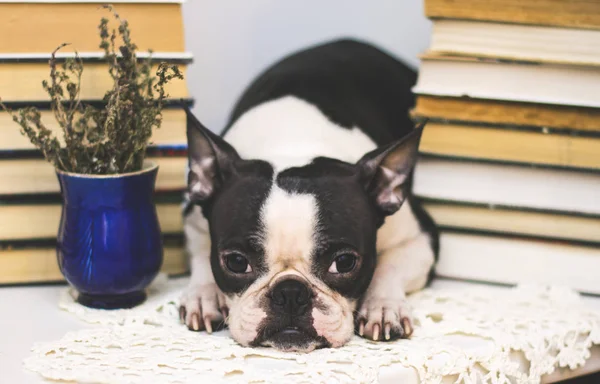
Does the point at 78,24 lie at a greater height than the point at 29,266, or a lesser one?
greater

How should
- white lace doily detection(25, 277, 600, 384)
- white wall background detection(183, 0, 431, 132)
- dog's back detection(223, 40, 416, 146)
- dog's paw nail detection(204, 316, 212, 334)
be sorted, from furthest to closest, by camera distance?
white wall background detection(183, 0, 431, 132)
dog's back detection(223, 40, 416, 146)
dog's paw nail detection(204, 316, 212, 334)
white lace doily detection(25, 277, 600, 384)

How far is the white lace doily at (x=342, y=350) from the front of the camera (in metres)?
1.29

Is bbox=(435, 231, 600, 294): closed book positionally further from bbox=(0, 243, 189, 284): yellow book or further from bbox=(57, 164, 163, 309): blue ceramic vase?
bbox=(0, 243, 189, 284): yellow book

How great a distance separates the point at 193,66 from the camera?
2334mm

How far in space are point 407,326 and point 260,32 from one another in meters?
1.23

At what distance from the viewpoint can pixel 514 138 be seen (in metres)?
1.78

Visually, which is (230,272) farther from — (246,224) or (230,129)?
(230,129)

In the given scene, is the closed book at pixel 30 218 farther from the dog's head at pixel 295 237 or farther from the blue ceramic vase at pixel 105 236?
the dog's head at pixel 295 237

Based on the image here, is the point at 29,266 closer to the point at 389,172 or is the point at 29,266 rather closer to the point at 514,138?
the point at 389,172

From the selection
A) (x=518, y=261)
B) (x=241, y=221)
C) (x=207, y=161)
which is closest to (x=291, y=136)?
(x=207, y=161)

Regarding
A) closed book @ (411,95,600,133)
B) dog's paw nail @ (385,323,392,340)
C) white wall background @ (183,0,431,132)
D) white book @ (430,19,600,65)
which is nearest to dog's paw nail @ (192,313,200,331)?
dog's paw nail @ (385,323,392,340)

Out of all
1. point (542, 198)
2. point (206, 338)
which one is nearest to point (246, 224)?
point (206, 338)

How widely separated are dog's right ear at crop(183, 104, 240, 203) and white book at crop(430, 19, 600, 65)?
60 centimetres

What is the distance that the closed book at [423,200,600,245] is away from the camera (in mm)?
1792
